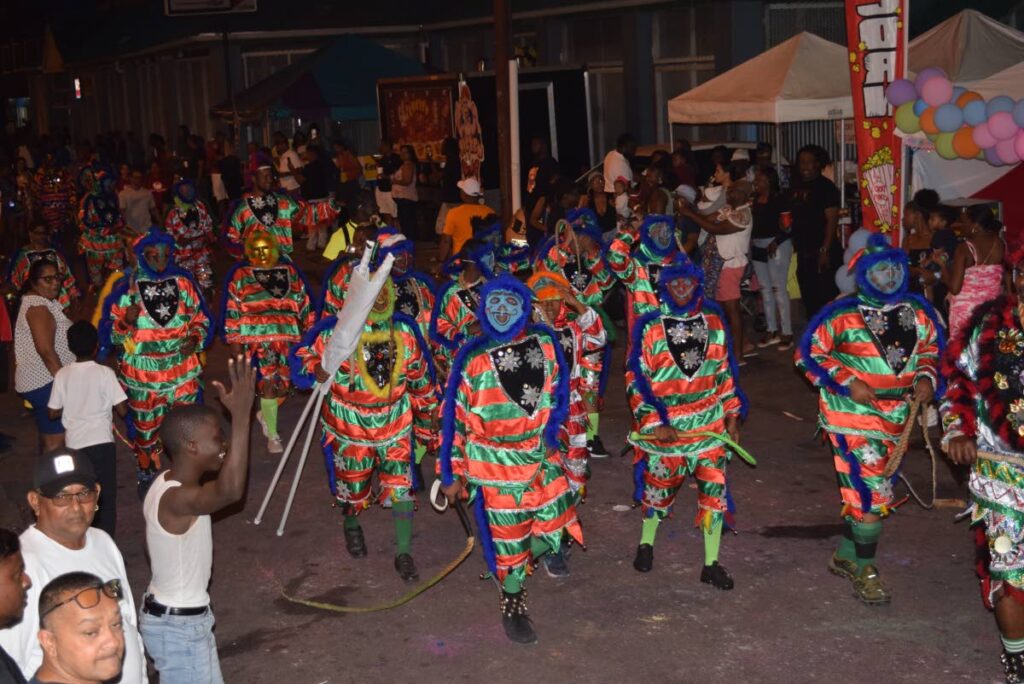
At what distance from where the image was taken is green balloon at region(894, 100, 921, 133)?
508 inches

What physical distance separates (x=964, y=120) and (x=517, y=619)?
843cm

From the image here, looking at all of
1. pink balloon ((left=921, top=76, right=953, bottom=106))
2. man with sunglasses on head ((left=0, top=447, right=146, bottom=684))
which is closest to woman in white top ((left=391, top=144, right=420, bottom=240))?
pink balloon ((left=921, top=76, right=953, bottom=106))

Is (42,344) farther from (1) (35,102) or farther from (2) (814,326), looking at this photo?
(1) (35,102)

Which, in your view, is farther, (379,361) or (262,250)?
(262,250)

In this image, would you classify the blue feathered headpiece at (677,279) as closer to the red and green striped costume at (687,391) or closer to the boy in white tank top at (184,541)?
the red and green striped costume at (687,391)

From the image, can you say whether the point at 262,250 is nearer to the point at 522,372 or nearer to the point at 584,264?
the point at 584,264

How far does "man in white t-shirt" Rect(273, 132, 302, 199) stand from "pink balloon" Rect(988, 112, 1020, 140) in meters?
12.5

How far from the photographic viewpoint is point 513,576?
707 cm

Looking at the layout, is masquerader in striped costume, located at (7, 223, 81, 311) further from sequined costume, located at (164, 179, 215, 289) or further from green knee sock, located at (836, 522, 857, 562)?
green knee sock, located at (836, 522, 857, 562)

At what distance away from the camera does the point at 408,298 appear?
9.12 meters

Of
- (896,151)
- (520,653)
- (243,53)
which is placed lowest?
(520,653)

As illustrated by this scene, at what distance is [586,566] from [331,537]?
6.01ft

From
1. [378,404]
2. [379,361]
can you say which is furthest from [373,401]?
[379,361]

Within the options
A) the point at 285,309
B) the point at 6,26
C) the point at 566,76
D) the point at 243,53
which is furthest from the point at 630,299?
the point at 6,26
